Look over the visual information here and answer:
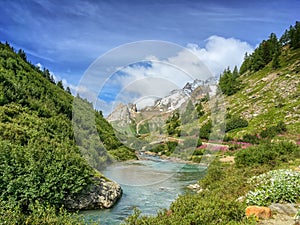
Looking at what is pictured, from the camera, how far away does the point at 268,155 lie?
2134 centimetres

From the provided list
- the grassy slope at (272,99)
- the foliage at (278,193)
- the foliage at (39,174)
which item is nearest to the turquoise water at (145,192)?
the foliage at (39,174)

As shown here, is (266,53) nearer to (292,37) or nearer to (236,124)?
(292,37)

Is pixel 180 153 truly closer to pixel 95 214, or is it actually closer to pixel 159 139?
pixel 159 139

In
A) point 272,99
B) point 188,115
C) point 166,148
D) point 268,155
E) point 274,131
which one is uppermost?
point 272,99

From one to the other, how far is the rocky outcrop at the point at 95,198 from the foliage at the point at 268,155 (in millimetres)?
10823

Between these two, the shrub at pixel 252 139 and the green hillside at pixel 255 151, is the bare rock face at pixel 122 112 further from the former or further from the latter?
the shrub at pixel 252 139

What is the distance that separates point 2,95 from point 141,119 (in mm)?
15225

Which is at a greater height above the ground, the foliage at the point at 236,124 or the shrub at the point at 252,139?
the foliage at the point at 236,124

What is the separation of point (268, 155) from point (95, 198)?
1370 centimetres

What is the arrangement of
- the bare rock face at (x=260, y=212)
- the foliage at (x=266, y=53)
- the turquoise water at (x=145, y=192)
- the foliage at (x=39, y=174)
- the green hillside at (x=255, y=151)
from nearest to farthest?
1. the green hillside at (x=255, y=151)
2. the bare rock face at (x=260, y=212)
3. the foliage at (x=39, y=174)
4. the turquoise water at (x=145, y=192)
5. the foliage at (x=266, y=53)

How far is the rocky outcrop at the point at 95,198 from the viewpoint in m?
16.6

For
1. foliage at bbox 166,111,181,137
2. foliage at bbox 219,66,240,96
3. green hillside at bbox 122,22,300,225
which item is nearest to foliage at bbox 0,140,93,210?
green hillside at bbox 122,22,300,225

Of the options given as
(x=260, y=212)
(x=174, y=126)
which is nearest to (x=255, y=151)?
A: (x=260, y=212)

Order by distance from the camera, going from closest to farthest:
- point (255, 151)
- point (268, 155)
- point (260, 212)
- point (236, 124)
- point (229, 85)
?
point (260, 212) < point (268, 155) < point (255, 151) < point (236, 124) < point (229, 85)
